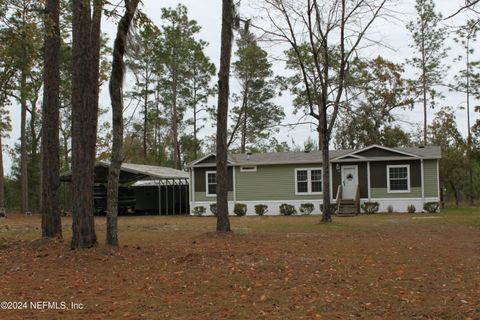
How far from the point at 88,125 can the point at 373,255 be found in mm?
6361

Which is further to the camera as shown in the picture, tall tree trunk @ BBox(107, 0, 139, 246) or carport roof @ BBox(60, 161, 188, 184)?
carport roof @ BBox(60, 161, 188, 184)

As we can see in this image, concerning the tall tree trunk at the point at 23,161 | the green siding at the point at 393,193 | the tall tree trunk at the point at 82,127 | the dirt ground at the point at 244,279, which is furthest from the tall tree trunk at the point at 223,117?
the tall tree trunk at the point at 23,161

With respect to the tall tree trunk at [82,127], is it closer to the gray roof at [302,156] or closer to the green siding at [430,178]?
the gray roof at [302,156]

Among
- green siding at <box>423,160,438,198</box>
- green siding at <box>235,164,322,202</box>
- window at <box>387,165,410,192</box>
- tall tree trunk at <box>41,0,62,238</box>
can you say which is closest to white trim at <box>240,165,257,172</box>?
green siding at <box>235,164,322,202</box>

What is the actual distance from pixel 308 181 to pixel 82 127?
19.1m

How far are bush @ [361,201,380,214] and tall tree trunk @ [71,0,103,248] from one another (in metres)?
18.6

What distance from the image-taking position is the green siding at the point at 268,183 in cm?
2819

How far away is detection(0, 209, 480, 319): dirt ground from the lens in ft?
19.8

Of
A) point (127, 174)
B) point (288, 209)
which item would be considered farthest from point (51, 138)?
point (127, 174)

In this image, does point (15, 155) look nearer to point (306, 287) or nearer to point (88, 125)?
point (88, 125)

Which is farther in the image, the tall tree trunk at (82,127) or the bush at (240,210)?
the bush at (240,210)

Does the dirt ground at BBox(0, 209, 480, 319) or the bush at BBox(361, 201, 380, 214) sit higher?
the bush at BBox(361, 201, 380, 214)

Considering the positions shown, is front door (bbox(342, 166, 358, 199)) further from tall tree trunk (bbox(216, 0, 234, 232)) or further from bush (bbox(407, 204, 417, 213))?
tall tree trunk (bbox(216, 0, 234, 232))

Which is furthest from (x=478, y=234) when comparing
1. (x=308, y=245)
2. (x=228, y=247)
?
(x=228, y=247)
